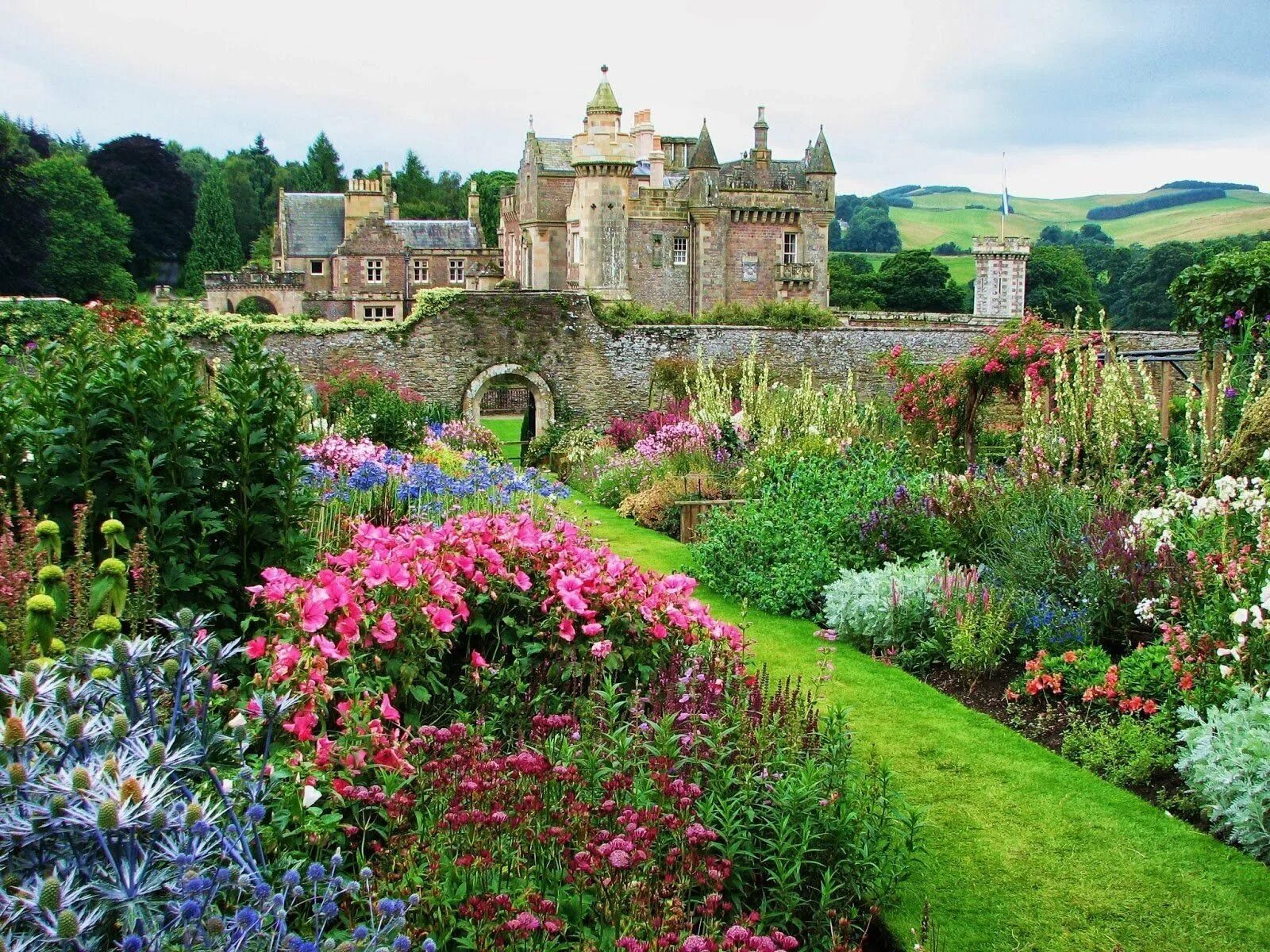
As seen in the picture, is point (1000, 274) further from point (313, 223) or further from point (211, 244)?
point (211, 244)

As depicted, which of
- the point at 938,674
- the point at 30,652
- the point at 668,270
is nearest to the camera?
the point at 30,652

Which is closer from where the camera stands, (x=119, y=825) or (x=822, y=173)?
(x=119, y=825)

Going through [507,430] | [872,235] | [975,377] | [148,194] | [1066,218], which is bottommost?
[507,430]

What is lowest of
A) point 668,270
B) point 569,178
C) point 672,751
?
point 672,751

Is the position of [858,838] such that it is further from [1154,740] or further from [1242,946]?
[1154,740]

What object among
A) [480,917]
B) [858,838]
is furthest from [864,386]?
[480,917]

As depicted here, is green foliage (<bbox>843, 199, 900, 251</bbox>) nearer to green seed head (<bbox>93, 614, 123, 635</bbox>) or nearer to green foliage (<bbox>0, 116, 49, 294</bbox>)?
green foliage (<bbox>0, 116, 49, 294</bbox>)

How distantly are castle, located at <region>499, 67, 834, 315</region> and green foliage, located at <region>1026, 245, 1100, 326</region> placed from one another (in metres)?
29.4

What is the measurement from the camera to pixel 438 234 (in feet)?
166

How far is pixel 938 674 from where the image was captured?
7148 millimetres

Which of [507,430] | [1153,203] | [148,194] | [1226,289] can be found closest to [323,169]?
[148,194]

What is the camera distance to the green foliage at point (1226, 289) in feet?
45.4

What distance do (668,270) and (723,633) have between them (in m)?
34.2

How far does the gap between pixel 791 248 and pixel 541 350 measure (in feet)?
64.7
